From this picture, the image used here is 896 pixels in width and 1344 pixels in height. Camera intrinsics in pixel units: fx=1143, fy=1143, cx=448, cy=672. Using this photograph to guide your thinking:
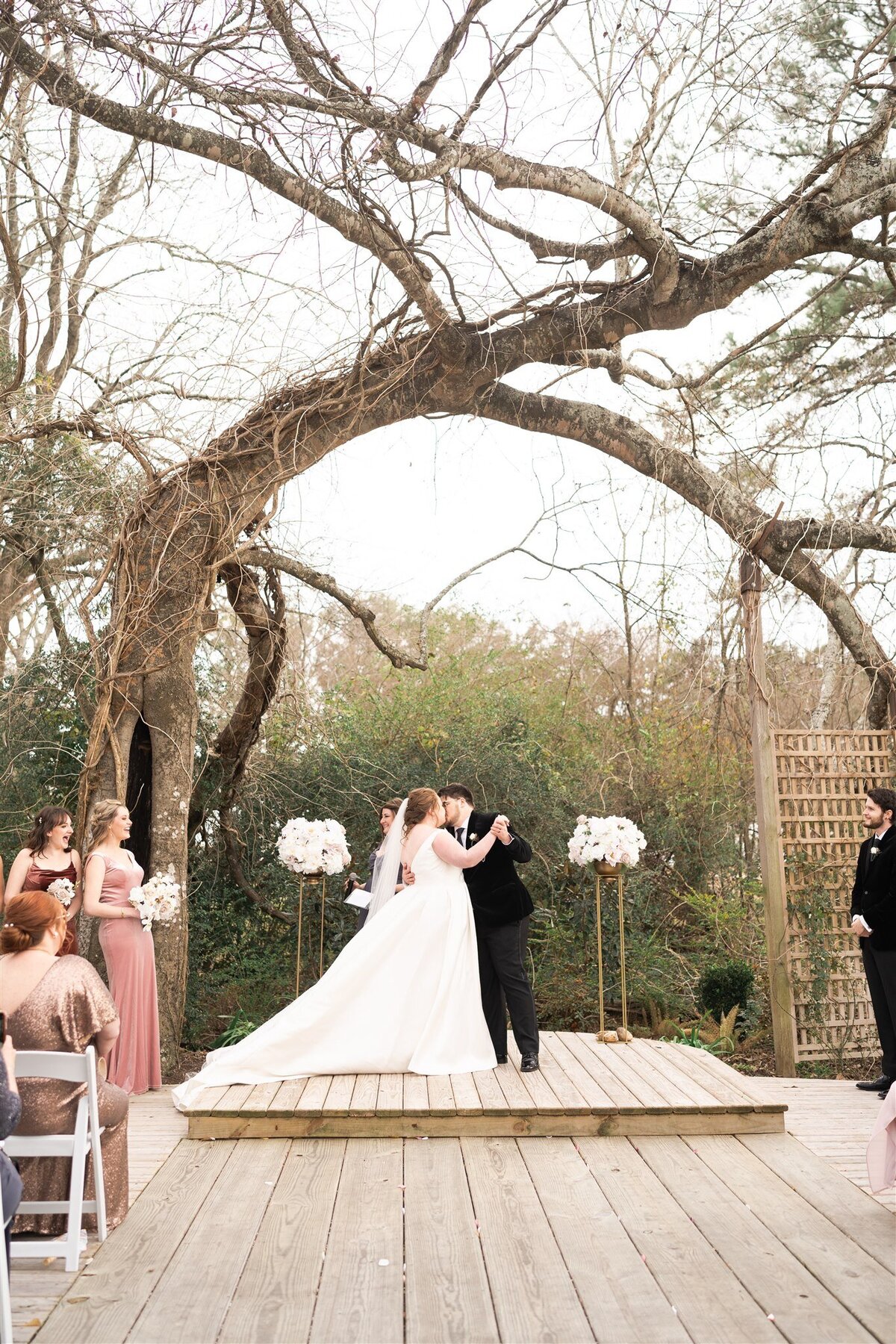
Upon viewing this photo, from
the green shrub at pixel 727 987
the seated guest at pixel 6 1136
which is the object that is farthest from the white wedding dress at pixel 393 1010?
the seated guest at pixel 6 1136

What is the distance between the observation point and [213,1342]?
3.29 m

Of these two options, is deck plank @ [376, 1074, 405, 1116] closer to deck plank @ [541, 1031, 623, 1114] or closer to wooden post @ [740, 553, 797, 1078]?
deck plank @ [541, 1031, 623, 1114]

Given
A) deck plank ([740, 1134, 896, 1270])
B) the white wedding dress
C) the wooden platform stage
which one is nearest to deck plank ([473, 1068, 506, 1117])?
the wooden platform stage

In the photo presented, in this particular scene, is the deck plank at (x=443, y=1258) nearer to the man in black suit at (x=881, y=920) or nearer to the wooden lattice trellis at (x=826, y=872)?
the man in black suit at (x=881, y=920)

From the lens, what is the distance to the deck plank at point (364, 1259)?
3.41m

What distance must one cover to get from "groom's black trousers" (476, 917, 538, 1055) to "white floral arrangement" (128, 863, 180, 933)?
6.00ft

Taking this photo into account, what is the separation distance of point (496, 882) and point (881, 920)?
2243 mm

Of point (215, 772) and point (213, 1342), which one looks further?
point (215, 772)

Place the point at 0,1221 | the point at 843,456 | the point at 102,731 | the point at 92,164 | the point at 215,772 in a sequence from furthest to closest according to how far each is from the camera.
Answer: the point at 92,164 < the point at 843,456 < the point at 215,772 < the point at 102,731 < the point at 0,1221

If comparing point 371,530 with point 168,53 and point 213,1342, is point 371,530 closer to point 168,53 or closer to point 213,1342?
point 168,53

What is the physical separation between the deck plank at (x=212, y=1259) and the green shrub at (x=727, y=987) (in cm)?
456

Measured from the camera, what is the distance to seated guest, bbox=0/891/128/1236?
418 cm

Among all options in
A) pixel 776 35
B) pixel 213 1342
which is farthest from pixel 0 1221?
pixel 776 35

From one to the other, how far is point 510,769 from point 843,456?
4760 mm
